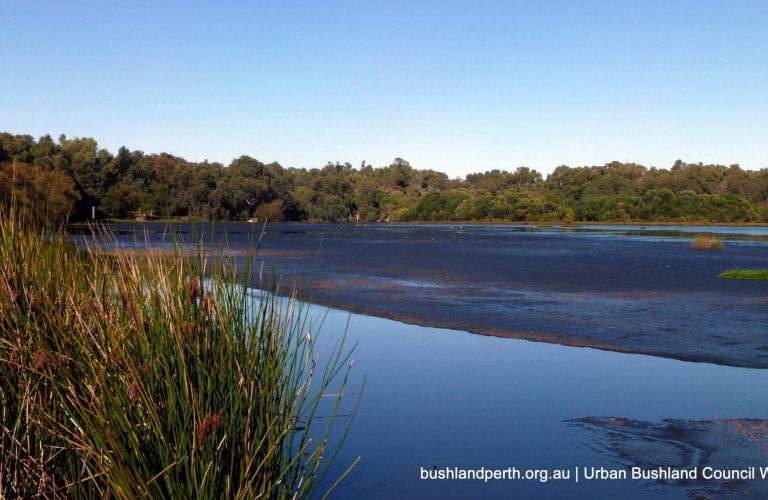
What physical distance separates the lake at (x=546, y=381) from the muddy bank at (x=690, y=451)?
3cm

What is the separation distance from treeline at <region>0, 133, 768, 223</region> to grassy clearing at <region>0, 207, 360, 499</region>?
9796 cm

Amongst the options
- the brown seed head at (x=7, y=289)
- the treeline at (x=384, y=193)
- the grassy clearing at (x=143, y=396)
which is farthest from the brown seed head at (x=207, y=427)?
the treeline at (x=384, y=193)

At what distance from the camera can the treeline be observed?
113419mm

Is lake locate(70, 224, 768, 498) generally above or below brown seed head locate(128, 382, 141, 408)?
below

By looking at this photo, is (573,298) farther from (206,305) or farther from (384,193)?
(384,193)

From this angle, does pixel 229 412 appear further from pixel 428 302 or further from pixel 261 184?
pixel 261 184

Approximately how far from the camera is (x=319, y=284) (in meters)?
22.6

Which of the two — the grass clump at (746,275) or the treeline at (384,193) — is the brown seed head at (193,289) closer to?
the grass clump at (746,275)

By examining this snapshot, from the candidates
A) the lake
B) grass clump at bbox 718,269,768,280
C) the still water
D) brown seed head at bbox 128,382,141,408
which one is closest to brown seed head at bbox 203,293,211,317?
the lake

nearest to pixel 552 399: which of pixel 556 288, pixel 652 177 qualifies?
pixel 556 288

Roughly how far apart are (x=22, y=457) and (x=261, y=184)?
136091 mm

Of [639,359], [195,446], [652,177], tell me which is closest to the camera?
[195,446]

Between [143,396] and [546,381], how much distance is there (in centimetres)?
718

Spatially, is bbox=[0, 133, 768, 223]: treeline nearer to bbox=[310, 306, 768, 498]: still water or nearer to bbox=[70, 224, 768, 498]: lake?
bbox=[70, 224, 768, 498]: lake
